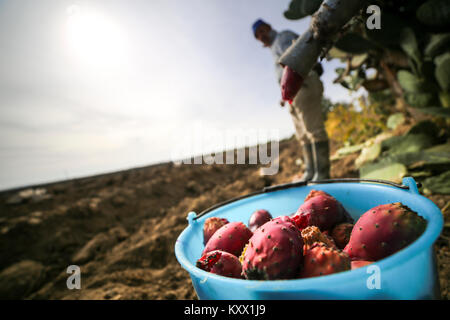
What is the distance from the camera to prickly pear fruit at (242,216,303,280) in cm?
54

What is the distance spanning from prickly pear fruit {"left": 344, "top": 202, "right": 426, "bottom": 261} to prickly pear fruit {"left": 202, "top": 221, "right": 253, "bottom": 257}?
1.10ft

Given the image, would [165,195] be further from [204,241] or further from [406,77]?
[406,77]

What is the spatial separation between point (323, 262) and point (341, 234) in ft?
1.06

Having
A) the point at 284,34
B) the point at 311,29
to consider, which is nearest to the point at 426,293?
the point at 311,29

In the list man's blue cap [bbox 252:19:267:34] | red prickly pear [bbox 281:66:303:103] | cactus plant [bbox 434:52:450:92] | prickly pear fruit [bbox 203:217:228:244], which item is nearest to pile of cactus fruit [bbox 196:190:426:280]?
prickly pear fruit [bbox 203:217:228:244]

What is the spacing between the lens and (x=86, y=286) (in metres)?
1.41

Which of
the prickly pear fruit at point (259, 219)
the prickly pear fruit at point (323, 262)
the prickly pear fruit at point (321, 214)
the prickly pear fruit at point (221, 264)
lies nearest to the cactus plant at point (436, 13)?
the prickly pear fruit at point (321, 214)

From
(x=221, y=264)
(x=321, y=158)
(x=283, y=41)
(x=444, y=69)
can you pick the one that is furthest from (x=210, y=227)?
(x=444, y=69)

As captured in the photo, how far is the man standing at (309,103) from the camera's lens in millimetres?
1757

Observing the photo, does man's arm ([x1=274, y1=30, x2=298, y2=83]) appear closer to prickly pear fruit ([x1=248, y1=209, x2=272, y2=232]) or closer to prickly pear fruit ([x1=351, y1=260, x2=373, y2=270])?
prickly pear fruit ([x1=248, y1=209, x2=272, y2=232])

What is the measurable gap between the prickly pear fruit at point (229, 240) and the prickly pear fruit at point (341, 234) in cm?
32

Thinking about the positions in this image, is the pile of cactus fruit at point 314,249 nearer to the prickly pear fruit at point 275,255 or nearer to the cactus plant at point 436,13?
the prickly pear fruit at point 275,255

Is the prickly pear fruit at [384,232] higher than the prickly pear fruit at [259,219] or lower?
higher
